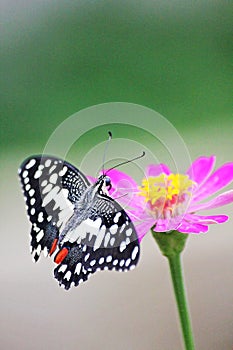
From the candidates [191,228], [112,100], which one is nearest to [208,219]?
[191,228]

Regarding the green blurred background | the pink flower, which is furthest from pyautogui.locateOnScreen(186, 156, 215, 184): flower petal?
the green blurred background

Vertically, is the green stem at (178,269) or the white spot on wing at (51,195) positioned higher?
the white spot on wing at (51,195)

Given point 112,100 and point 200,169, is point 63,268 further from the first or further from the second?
point 112,100

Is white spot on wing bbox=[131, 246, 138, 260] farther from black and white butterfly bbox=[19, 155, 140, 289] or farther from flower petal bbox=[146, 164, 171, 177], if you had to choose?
flower petal bbox=[146, 164, 171, 177]

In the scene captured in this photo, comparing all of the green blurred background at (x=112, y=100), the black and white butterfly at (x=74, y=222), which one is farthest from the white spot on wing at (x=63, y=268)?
the green blurred background at (x=112, y=100)

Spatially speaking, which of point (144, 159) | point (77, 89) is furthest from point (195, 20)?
point (144, 159)

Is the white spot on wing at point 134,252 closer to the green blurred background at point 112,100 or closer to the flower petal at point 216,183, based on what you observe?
the flower petal at point 216,183
